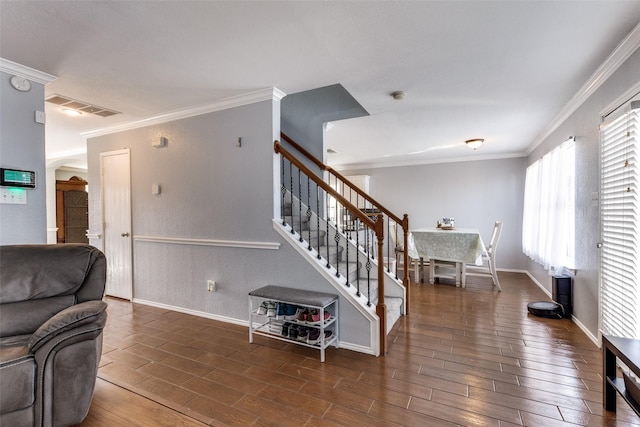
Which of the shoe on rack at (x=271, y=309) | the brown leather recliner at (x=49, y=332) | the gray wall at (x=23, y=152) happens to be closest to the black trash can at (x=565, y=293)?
the shoe on rack at (x=271, y=309)

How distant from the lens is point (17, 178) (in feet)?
7.97

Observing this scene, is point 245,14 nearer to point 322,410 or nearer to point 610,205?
point 322,410

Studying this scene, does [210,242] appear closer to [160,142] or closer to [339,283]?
[160,142]

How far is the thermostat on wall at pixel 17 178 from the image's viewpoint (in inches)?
92.9

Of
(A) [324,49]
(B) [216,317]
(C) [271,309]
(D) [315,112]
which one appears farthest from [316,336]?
(D) [315,112]

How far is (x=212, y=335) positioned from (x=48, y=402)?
1.47 m

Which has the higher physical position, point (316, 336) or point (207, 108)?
point (207, 108)

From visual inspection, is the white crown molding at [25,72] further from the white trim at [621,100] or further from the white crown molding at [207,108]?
the white trim at [621,100]

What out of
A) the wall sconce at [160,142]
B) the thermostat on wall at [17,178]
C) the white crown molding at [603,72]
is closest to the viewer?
the white crown molding at [603,72]

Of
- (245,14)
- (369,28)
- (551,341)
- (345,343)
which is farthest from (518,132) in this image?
(245,14)

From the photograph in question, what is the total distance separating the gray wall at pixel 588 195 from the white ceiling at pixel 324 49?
0.25 metres

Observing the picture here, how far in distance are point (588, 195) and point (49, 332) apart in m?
4.39

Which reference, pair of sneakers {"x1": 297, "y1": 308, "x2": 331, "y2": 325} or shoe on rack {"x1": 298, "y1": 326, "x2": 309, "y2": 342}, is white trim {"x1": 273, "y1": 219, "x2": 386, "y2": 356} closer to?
pair of sneakers {"x1": 297, "y1": 308, "x2": 331, "y2": 325}

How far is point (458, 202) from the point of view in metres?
6.62
